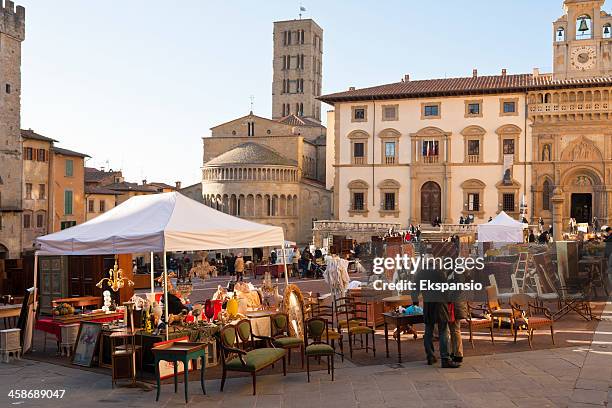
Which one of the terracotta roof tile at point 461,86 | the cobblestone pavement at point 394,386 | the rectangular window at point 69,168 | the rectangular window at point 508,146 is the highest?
the terracotta roof tile at point 461,86

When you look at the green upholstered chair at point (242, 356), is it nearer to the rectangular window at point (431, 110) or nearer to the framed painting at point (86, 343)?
the framed painting at point (86, 343)

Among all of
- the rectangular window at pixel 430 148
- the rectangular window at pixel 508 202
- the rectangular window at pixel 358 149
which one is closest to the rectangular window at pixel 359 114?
the rectangular window at pixel 358 149

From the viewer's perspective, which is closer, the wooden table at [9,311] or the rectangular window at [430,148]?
the wooden table at [9,311]

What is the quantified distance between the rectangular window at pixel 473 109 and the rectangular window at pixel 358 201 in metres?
9.89

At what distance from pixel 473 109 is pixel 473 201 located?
6490mm

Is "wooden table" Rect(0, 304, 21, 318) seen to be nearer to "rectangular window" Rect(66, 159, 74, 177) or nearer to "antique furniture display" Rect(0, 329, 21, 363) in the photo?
"antique furniture display" Rect(0, 329, 21, 363)

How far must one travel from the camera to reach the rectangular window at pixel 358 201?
159ft

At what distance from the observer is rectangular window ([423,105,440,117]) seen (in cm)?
4653

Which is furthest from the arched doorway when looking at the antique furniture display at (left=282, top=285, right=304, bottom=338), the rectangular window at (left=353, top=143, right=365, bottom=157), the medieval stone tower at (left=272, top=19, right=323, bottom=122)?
the medieval stone tower at (left=272, top=19, right=323, bottom=122)

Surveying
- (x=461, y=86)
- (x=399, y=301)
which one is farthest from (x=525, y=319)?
(x=461, y=86)

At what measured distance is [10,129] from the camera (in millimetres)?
42469

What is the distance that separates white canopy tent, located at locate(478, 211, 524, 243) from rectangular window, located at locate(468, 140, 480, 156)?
2074 centimetres

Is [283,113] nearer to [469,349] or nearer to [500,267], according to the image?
[500,267]

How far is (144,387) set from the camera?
9.62 meters
